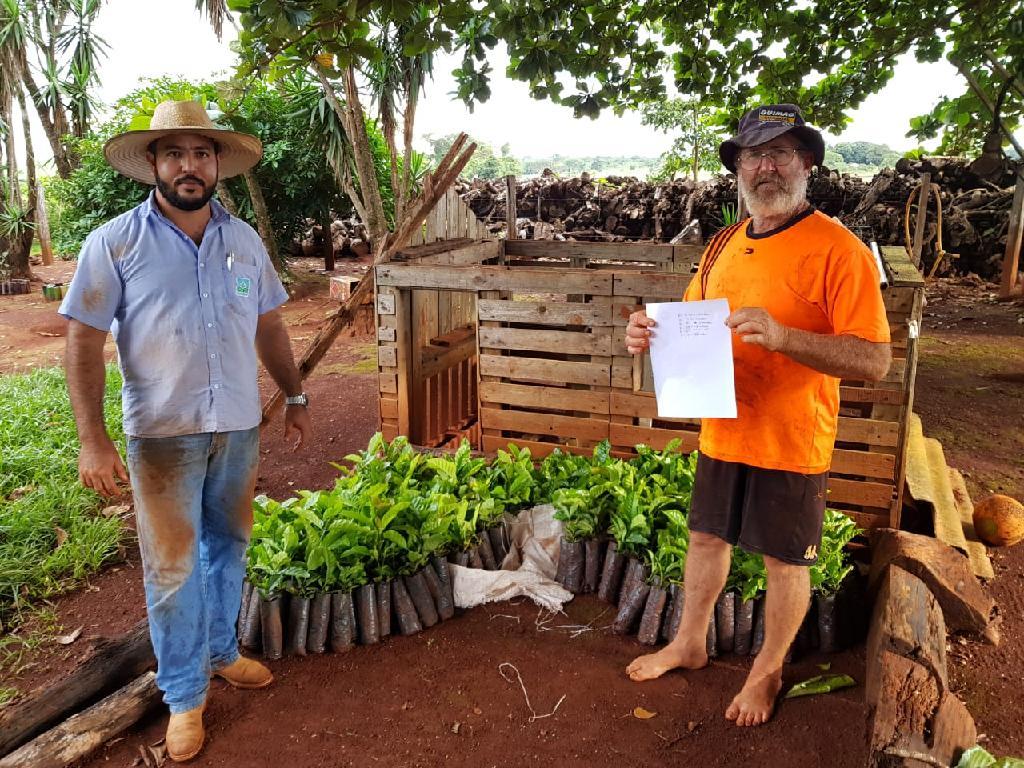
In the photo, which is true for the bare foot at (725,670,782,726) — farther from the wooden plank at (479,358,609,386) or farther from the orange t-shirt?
the wooden plank at (479,358,609,386)

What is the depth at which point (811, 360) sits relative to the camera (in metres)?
2.71

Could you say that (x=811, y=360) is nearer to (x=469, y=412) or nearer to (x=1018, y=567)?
(x=1018, y=567)

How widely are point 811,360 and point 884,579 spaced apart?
6.08 ft

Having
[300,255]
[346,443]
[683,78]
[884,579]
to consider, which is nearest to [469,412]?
[346,443]

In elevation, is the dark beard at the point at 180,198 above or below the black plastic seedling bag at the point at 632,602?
above

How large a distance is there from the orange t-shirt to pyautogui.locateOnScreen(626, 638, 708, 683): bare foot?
116 centimetres

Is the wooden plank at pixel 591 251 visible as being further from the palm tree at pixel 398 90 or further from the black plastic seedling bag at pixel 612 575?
the palm tree at pixel 398 90

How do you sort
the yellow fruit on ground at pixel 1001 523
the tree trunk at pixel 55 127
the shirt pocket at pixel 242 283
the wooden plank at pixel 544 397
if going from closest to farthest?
the shirt pocket at pixel 242 283, the yellow fruit on ground at pixel 1001 523, the wooden plank at pixel 544 397, the tree trunk at pixel 55 127

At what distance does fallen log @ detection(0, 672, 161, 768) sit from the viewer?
10.1 ft

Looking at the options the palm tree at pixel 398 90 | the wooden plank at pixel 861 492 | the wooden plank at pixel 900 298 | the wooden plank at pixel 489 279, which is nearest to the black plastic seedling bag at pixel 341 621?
the wooden plank at pixel 489 279

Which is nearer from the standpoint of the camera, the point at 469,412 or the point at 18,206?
the point at 469,412

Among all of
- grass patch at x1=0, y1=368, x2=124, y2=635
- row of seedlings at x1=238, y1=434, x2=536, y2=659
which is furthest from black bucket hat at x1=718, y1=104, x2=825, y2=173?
grass patch at x1=0, y1=368, x2=124, y2=635

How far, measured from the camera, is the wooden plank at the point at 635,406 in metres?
5.48

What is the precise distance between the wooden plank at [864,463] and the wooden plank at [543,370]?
1671 millimetres
